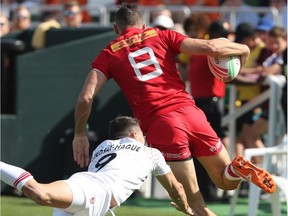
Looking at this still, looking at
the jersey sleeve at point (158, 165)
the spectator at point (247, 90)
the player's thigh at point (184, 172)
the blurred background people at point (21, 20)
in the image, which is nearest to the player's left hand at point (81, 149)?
the player's thigh at point (184, 172)

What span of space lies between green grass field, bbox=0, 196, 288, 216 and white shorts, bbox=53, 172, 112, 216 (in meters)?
3.66

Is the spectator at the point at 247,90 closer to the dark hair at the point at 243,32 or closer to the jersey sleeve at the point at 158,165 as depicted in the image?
the dark hair at the point at 243,32

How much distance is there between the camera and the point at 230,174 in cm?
826

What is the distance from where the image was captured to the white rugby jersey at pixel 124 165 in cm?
720

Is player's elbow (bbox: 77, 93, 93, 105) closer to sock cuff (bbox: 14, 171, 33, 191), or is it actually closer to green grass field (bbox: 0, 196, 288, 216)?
sock cuff (bbox: 14, 171, 33, 191)

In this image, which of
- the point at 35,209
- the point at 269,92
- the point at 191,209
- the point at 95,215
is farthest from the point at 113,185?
the point at 269,92

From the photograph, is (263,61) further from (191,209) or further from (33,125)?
(191,209)

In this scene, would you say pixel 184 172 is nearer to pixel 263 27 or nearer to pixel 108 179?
pixel 108 179

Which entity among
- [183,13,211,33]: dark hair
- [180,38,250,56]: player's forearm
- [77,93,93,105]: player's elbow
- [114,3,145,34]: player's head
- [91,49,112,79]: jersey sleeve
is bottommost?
[183,13,211,33]: dark hair

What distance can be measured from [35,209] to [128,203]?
135 cm

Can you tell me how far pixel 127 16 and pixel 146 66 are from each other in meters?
0.51

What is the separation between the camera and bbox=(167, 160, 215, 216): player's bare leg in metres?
8.22

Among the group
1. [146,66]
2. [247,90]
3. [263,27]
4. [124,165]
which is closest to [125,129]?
[124,165]

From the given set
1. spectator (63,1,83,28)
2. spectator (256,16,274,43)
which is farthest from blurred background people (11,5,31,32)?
spectator (256,16,274,43)
